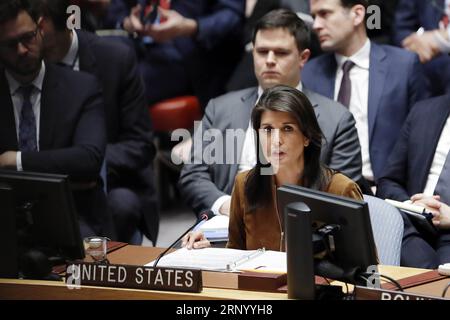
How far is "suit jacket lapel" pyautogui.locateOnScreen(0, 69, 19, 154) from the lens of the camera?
3977 mm

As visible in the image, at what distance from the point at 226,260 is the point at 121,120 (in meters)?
1.65

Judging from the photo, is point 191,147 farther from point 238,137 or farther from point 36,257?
point 36,257

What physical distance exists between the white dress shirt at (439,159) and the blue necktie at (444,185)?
2.1 inches

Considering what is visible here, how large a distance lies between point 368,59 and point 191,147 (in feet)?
3.05

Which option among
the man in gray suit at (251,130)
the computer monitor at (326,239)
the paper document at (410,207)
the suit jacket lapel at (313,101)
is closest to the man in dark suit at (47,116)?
the man in gray suit at (251,130)

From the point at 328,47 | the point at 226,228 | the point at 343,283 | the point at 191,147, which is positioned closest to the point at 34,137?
the point at 191,147

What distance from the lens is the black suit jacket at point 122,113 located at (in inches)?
171

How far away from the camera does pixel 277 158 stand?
3.21 m

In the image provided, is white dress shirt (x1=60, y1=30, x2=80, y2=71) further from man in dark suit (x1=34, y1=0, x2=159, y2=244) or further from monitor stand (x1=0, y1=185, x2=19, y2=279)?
monitor stand (x1=0, y1=185, x2=19, y2=279)

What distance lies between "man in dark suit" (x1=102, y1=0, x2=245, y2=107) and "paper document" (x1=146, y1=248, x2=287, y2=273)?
2177mm

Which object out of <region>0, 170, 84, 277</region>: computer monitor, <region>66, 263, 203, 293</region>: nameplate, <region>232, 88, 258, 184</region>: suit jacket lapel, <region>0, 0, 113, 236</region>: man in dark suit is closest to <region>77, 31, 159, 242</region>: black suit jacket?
<region>0, 0, 113, 236</region>: man in dark suit

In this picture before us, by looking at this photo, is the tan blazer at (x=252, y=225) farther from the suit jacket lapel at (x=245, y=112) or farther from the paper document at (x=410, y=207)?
the suit jacket lapel at (x=245, y=112)

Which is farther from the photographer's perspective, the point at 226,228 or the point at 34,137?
the point at 34,137

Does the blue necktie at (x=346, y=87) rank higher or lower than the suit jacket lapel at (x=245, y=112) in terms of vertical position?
higher
